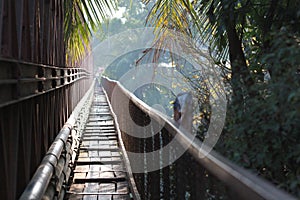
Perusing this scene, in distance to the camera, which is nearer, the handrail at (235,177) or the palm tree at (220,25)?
the handrail at (235,177)

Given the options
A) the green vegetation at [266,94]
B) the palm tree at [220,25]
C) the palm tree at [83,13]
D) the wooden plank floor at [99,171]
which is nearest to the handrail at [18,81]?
the wooden plank floor at [99,171]

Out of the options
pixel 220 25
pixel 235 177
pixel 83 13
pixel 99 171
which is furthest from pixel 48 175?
pixel 83 13

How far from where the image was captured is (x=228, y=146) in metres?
5.06

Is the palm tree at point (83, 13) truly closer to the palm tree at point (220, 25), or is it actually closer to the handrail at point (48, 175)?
the palm tree at point (220, 25)

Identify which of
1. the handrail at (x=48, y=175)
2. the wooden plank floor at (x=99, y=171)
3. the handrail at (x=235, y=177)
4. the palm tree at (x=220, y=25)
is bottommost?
the wooden plank floor at (x=99, y=171)

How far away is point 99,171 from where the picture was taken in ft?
20.9

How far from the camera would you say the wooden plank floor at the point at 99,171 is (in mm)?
5281

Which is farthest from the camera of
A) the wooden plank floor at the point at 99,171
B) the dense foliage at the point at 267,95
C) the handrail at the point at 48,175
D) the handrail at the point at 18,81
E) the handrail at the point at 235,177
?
the wooden plank floor at the point at 99,171

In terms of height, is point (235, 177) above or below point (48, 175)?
above

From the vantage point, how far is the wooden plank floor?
528 centimetres

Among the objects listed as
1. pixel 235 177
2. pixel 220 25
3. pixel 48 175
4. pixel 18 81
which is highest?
pixel 220 25

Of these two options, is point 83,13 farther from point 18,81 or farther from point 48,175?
point 18,81

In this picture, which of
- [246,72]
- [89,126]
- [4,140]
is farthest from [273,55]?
[89,126]

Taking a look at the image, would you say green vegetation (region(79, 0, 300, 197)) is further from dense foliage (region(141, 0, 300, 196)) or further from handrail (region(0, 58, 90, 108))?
handrail (region(0, 58, 90, 108))
